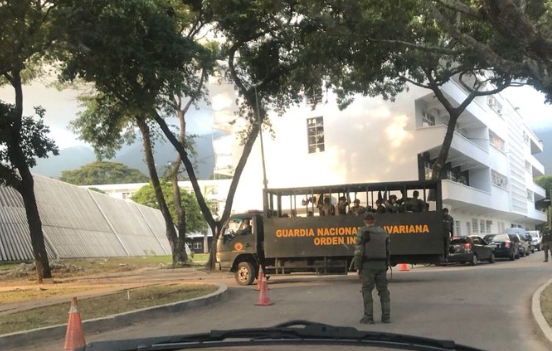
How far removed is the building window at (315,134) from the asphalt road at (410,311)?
71.1 feet

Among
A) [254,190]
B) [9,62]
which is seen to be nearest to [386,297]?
[9,62]

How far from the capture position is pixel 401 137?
34.4 m

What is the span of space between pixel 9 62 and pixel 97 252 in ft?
88.4

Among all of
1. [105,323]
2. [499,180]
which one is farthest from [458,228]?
[105,323]

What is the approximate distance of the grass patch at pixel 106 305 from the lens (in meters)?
9.89

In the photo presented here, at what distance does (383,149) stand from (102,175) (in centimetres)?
7926

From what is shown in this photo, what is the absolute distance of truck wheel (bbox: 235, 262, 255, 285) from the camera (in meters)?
17.3

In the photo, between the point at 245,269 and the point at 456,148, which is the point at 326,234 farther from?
the point at 456,148

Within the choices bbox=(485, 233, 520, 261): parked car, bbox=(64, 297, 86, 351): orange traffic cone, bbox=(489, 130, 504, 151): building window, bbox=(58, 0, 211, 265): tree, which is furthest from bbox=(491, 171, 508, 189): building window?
bbox=(64, 297, 86, 351): orange traffic cone

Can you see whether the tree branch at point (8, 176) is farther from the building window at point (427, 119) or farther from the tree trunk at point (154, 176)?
the building window at point (427, 119)

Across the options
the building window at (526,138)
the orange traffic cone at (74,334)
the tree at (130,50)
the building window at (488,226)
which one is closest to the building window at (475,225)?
the building window at (488,226)

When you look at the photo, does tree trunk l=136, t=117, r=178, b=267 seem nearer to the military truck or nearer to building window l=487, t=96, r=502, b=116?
the military truck

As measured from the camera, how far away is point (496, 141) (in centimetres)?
5359

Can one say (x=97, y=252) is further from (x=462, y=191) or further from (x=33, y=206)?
(x=462, y=191)
